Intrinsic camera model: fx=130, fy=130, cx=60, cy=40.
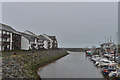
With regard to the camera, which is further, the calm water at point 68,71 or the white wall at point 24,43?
the white wall at point 24,43

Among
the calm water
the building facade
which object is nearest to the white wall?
the building facade

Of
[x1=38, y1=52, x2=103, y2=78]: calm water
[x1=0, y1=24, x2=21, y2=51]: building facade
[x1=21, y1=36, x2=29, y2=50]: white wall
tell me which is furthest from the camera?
[x1=21, y1=36, x2=29, y2=50]: white wall

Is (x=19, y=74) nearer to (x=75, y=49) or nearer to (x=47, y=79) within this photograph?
(x=47, y=79)

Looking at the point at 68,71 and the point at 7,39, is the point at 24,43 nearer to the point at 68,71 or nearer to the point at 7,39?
the point at 7,39

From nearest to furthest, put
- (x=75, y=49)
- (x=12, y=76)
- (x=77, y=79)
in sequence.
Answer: (x=12, y=76) → (x=77, y=79) → (x=75, y=49)

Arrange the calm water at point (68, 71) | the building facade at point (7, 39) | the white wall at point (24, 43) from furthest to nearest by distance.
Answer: the white wall at point (24, 43) → the building facade at point (7, 39) → the calm water at point (68, 71)

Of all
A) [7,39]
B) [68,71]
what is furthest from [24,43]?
[68,71]

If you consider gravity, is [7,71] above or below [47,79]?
above

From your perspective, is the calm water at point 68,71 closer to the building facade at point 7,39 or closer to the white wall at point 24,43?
the building facade at point 7,39

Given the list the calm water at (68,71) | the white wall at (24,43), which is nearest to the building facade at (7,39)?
the white wall at (24,43)

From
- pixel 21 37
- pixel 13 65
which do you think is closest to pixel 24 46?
pixel 21 37

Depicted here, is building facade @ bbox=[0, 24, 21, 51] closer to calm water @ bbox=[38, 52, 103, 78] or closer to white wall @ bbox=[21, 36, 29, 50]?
white wall @ bbox=[21, 36, 29, 50]

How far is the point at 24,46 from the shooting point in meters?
49.8

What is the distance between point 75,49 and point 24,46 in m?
104
